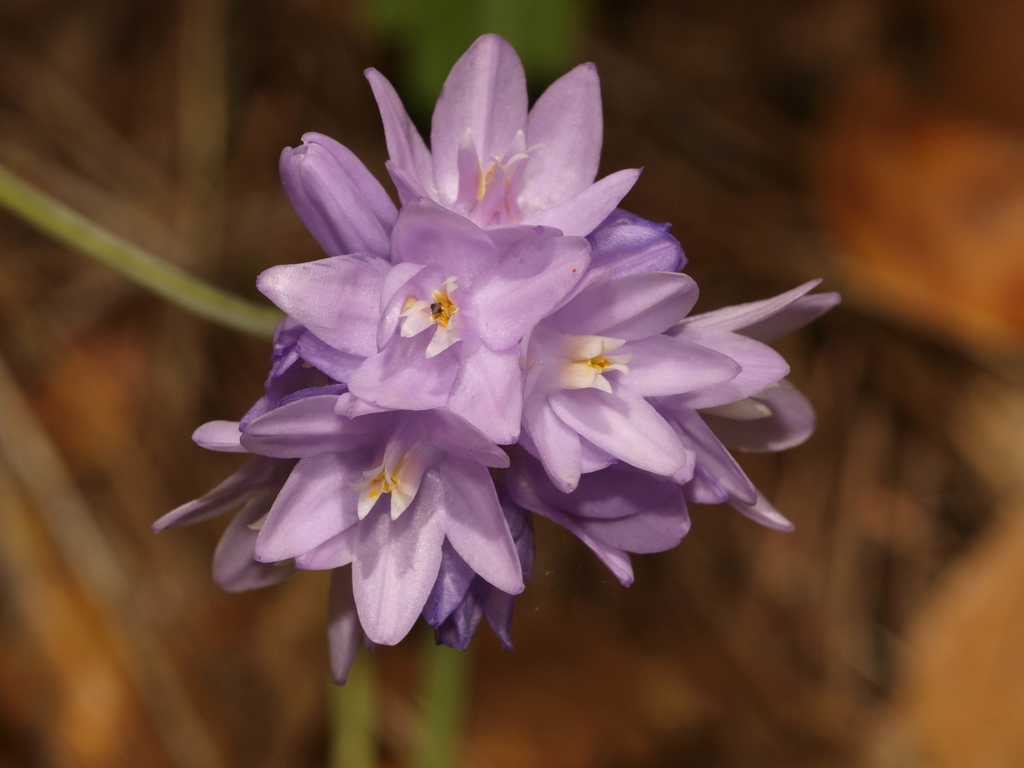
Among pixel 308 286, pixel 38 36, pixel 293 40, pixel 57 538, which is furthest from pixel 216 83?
pixel 308 286

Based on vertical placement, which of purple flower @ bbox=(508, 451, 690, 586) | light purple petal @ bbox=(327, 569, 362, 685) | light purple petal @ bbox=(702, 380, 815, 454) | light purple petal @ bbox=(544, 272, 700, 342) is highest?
light purple petal @ bbox=(544, 272, 700, 342)

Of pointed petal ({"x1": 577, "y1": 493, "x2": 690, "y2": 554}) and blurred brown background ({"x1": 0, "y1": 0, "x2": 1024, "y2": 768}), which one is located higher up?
pointed petal ({"x1": 577, "y1": 493, "x2": 690, "y2": 554})

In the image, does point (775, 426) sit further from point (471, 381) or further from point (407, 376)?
point (407, 376)

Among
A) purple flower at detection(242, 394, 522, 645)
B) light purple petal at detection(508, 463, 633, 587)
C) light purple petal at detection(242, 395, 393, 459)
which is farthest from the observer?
light purple petal at detection(508, 463, 633, 587)

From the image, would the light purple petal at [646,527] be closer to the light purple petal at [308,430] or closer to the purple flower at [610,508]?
the purple flower at [610,508]

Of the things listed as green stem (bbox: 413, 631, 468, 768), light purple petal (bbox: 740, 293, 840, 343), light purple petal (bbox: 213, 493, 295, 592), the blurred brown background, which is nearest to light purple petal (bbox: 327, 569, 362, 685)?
light purple petal (bbox: 213, 493, 295, 592)

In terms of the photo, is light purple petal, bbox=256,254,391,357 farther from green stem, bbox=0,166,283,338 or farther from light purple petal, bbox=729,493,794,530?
light purple petal, bbox=729,493,794,530

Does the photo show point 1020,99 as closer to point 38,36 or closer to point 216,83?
point 216,83
